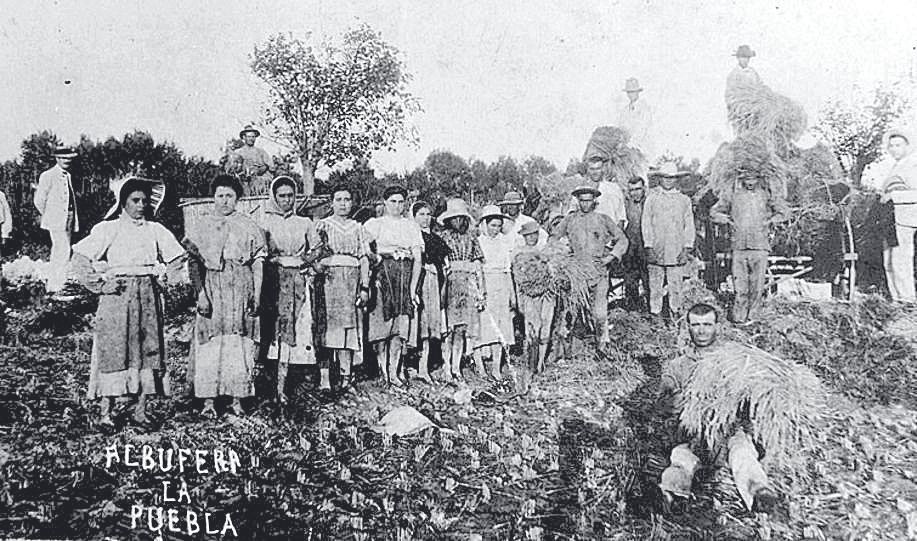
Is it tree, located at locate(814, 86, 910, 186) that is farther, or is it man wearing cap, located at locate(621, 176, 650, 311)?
man wearing cap, located at locate(621, 176, 650, 311)

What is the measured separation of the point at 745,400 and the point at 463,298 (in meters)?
1.57

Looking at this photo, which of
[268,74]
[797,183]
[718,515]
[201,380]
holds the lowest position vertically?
[718,515]

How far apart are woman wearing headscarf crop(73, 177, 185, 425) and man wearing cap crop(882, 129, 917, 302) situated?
10.5ft

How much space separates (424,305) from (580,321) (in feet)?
2.84

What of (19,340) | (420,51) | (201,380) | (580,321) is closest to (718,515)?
(580,321)

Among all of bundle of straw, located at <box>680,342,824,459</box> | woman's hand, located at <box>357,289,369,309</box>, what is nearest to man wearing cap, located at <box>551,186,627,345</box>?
woman's hand, located at <box>357,289,369,309</box>

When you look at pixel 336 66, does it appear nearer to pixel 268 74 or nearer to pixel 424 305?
pixel 268 74

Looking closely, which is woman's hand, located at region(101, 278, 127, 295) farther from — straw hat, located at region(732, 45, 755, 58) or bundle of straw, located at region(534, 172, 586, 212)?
straw hat, located at region(732, 45, 755, 58)

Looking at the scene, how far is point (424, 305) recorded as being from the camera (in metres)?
3.56

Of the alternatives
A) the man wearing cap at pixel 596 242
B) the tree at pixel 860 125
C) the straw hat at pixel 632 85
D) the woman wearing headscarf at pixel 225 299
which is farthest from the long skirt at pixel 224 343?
the tree at pixel 860 125

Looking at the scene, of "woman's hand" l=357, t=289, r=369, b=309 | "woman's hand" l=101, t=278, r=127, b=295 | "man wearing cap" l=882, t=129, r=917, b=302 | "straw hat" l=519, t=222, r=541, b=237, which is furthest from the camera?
"straw hat" l=519, t=222, r=541, b=237

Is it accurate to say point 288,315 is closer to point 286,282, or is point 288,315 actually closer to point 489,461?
point 286,282

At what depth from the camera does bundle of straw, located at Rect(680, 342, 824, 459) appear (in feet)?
7.66

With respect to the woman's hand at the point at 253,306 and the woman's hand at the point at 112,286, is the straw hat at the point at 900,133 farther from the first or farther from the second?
the woman's hand at the point at 112,286
